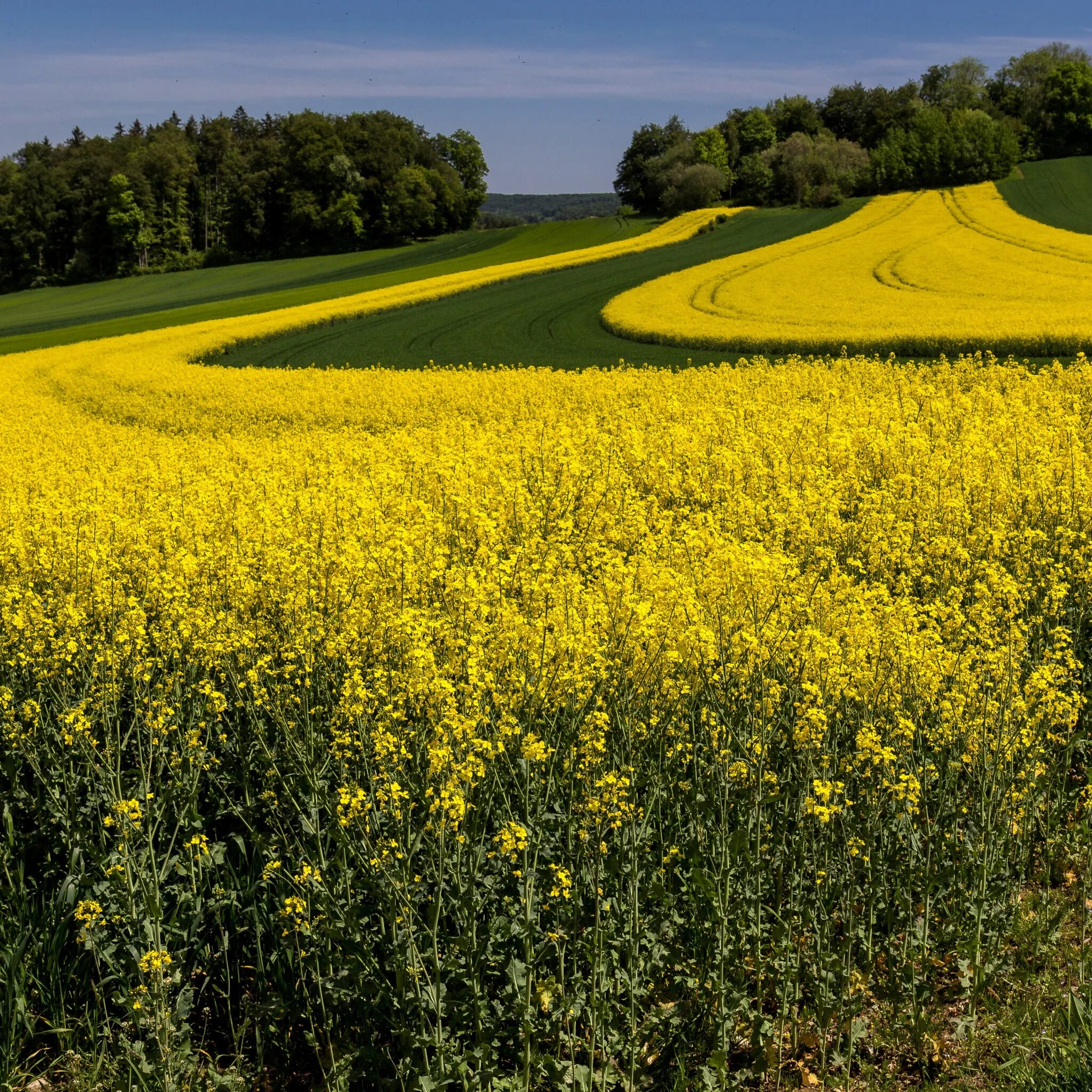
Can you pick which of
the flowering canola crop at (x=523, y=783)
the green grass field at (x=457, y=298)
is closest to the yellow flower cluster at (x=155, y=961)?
the flowering canola crop at (x=523, y=783)

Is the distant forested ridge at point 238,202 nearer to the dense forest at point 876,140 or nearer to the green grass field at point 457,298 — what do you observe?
the green grass field at point 457,298

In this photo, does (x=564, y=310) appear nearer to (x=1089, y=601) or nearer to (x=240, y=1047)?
(x=1089, y=601)

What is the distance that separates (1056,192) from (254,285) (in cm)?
5247

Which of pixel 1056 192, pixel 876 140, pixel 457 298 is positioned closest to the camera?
pixel 457 298

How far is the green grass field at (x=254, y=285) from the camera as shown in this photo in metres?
51.4

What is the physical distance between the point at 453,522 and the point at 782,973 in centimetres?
607

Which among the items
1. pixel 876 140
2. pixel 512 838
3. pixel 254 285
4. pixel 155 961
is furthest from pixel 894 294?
pixel 876 140

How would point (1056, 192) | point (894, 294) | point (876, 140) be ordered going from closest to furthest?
point (894, 294) → point (1056, 192) → point (876, 140)

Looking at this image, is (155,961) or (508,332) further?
(508,332)

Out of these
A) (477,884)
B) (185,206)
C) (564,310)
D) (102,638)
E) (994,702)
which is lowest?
(477,884)

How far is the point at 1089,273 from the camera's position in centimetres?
3475

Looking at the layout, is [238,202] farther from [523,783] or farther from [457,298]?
[523,783]

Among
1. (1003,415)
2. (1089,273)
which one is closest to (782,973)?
(1003,415)

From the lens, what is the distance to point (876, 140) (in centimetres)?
9288
